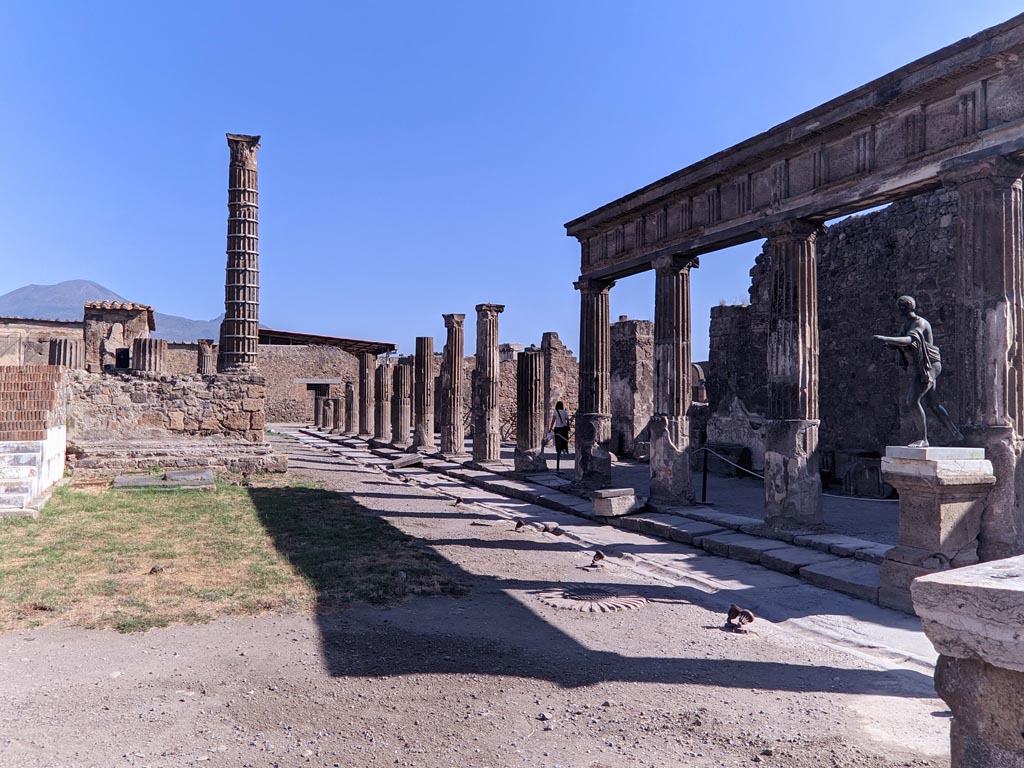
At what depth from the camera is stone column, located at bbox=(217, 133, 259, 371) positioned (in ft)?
53.9

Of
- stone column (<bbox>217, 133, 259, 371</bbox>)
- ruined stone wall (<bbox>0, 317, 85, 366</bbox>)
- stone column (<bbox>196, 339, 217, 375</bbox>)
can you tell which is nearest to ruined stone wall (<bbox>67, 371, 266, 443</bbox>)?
stone column (<bbox>217, 133, 259, 371</bbox>)

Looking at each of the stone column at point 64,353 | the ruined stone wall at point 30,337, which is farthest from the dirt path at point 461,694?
the ruined stone wall at point 30,337

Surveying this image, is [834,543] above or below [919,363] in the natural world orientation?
below

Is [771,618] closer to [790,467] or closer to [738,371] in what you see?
[790,467]

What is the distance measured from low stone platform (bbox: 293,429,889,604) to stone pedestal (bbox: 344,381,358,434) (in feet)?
61.8

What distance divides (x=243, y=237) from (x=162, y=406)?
4.31 meters

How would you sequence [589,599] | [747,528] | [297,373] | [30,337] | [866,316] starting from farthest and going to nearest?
[297,373] < [30,337] < [866,316] < [747,528] < [589,599]

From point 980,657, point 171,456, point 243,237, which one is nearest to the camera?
point 980,657

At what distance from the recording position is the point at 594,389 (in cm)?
1256

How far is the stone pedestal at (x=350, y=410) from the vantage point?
30.6 m

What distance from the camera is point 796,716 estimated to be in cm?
377

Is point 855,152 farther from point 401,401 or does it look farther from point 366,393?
point 366,393

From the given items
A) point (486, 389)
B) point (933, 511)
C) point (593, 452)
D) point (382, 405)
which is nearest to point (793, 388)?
point (933, 511)

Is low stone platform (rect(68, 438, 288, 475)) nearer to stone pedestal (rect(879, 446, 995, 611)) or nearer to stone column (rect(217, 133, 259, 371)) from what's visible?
stone column (rect(217, 133, 259, 371))
